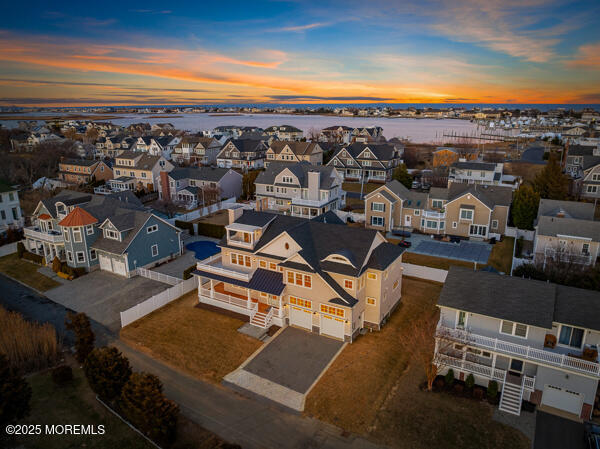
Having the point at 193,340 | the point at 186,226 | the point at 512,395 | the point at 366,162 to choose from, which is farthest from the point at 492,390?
the point at 366,162

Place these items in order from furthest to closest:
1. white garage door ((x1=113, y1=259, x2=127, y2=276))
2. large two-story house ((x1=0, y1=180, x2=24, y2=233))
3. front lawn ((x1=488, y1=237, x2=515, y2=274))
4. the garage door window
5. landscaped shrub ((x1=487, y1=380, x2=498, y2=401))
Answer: large two-story house ((x1=0, y1=180, x2=24, y2=233)) → front lawn ((x1=488, y1=237, x2=515, y2=274)) → white garage door ((x1=113, y1=259, x2=127, y2=276)) → landscaped shrub ((x1=487, y1=380, x2=498, y2=401)) → the garage door window

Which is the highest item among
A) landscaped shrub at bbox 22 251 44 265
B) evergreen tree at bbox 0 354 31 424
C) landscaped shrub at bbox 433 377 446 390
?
evergreen tree at bbox 0 354 31 424

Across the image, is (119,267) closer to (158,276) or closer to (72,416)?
(158,276)

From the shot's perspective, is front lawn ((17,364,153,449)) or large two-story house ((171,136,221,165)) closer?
front lawn ((17,364,153,449))

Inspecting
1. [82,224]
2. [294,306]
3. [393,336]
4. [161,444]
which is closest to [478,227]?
[393,336]

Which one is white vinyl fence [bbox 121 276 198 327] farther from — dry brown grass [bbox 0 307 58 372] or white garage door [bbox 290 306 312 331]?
white garage door [bbox 290 306 312 331]

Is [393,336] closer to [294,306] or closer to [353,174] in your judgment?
[294,306]

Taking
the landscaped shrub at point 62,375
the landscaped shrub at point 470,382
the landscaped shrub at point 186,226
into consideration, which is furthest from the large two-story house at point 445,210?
the landscaped shrub at point 62,375

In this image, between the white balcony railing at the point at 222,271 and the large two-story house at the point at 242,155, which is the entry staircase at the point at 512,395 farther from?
the large two-story house at the point at 242,155

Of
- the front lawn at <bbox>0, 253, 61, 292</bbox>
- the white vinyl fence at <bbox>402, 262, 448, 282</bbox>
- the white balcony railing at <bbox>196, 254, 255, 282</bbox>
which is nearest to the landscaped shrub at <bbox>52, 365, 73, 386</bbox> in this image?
the white balcony railing at <bbox>196, 254, 255, 282</bbox>
